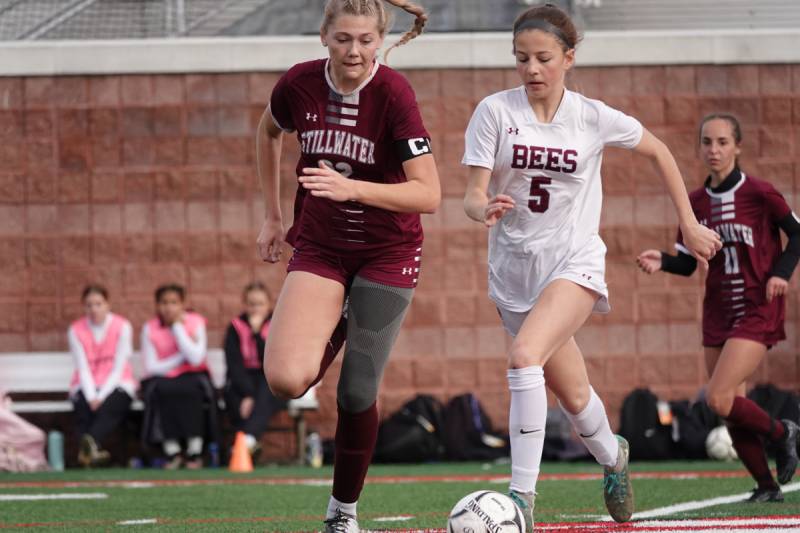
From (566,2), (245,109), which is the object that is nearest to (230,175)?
(245,109)

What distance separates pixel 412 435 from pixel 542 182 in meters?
6.17

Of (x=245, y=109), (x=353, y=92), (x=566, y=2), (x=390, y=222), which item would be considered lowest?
(x=390, y=222)

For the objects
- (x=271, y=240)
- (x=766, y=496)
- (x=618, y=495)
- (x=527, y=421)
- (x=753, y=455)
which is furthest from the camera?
(x=753, y=455)

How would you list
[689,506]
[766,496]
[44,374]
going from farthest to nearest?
[44,374] → [766,496] → [689,506]

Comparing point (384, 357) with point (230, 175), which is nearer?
point (384, 357)

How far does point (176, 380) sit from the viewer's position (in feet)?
38.6

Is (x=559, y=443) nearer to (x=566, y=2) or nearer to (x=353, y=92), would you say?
(x=566, y=2)

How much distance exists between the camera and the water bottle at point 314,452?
465 inches

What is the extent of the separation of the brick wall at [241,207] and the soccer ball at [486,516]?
24.6 ft

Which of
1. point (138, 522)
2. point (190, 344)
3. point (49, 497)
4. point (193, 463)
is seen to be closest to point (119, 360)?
point (190, 344)

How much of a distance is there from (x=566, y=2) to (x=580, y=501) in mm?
5953

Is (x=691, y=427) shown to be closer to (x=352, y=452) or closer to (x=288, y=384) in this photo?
(x=352, y=452)

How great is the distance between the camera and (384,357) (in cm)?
531

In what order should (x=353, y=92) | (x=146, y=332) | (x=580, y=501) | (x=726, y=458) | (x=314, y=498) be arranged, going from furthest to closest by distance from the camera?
(x=146, y=332)
(x=726, y=458)
(x=314, y=498)
(x=580, y=501)
(x=353, y=92)
